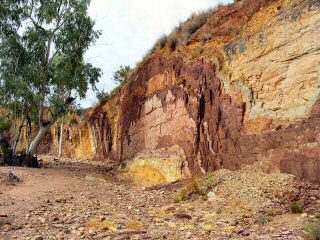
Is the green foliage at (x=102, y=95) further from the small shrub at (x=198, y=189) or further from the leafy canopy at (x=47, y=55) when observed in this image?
the small shrub at (x=198, y=189)

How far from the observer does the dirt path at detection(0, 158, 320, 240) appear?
7773mm

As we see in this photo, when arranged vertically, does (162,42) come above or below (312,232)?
above

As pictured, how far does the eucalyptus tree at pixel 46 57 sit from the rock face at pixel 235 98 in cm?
407

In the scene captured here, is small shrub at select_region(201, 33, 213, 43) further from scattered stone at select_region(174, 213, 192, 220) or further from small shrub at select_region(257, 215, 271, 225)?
small shrub at select_region(257, 215, 271, 225)

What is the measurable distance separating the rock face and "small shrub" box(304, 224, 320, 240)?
2.32m

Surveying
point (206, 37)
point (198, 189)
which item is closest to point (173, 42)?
point (206, 37)

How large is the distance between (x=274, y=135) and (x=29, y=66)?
43.2ft

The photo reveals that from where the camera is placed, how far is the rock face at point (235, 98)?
973cm

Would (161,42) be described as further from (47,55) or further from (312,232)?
(312,232)

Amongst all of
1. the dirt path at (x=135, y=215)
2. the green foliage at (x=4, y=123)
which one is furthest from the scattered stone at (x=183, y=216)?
the green foliage at (x=4, y=123)

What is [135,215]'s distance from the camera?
960 cm

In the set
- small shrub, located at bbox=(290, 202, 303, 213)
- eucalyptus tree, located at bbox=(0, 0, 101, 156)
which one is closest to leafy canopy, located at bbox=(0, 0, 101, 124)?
eucalyptus tree, located at bbox=(0, 0, 101, 156)

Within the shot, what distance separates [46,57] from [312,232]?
53.9ft

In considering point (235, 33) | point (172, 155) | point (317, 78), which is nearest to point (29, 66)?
point (172, 155)
